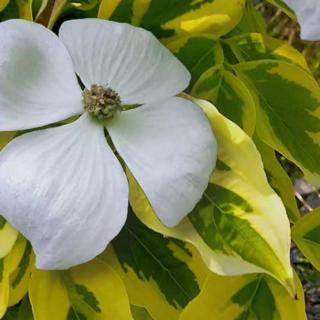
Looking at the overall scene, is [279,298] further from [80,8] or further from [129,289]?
[80,8]

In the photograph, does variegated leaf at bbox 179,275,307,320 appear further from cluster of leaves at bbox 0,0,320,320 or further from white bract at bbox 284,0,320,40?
white bract at bbox 284,0,320,40

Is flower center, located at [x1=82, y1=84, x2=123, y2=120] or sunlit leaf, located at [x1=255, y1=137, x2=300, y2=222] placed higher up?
flower center, located at [x1=82, y1=84, x2=123, y2=120]

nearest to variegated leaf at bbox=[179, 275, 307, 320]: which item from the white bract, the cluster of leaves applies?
the cluster of leaves

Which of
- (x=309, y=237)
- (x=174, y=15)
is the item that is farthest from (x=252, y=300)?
(x=174, y=15)

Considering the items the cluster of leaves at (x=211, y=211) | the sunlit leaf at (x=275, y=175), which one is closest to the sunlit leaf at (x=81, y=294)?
the cluster of leaves at (x=211, y=211)

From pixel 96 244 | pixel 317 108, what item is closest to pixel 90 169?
pixel 96 244

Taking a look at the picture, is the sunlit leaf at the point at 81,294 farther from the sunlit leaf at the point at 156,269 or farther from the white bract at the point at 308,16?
the white bract at the point at 308,16

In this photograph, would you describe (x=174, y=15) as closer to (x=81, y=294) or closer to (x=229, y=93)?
(x=229, y=93)
